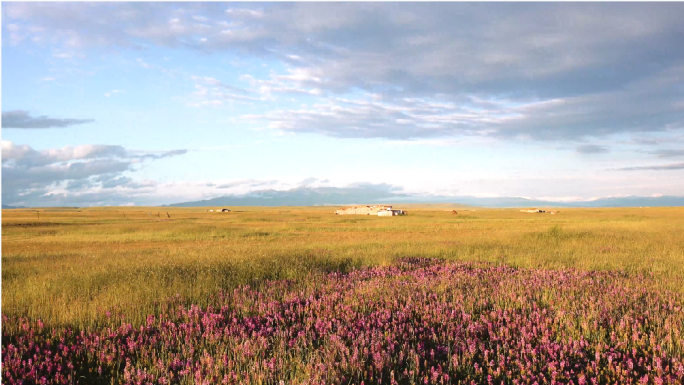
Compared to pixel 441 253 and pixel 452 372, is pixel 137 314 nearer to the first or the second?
pixel 452 372

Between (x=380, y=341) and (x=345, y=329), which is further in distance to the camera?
(x=345, y=329)

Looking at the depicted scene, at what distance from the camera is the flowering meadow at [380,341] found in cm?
393

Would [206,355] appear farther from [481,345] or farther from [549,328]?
[549,328]

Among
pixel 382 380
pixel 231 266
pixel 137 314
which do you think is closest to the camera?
pixel 382 380

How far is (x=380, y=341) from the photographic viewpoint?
4535 mm

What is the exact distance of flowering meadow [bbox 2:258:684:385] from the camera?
12.9 ft

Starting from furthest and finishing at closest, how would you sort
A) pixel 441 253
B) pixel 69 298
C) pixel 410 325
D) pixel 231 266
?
1. pixel 441 253
2. pixel 231 266
3. pixel 69 298
4. pixel 410 325

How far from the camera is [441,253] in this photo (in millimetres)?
14625

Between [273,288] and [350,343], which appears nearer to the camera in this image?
[350,343]

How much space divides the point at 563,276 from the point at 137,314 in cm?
847

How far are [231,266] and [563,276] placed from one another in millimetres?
8039

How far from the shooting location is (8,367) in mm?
4254

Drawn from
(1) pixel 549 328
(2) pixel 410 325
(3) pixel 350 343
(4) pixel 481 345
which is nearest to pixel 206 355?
(3) pixel 350 343

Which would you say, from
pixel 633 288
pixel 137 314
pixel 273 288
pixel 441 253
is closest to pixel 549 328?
pixel 633 288
